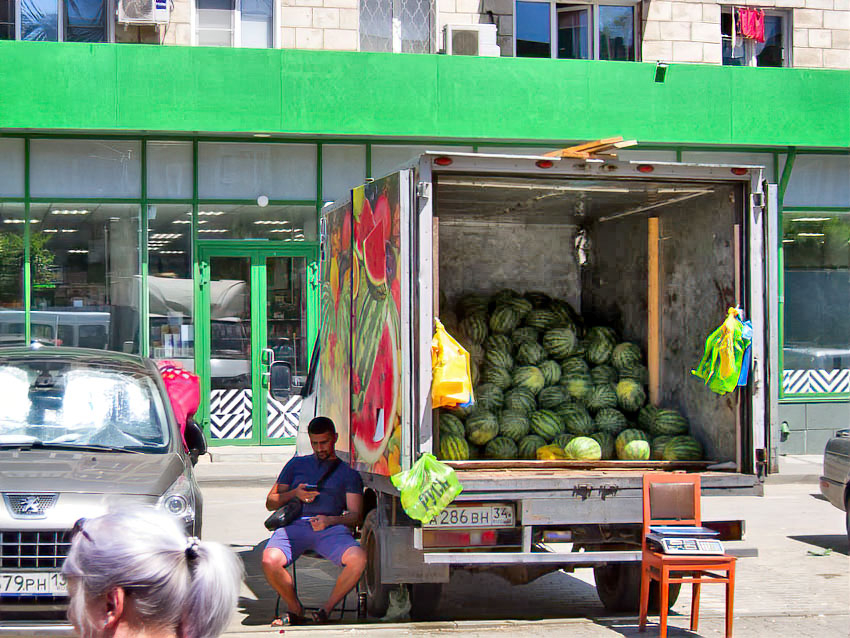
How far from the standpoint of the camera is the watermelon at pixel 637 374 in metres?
8.69

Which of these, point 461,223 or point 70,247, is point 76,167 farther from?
point 461,223

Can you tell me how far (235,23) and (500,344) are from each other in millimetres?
9608

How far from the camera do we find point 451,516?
677 cm

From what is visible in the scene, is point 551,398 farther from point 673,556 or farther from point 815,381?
point 815,381

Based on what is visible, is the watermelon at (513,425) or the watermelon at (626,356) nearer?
the watermelon at (513,425)

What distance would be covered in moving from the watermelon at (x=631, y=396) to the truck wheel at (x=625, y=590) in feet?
3.86

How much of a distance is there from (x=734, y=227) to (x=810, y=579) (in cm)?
317

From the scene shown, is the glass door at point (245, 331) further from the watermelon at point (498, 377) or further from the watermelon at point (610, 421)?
the watermelon at point (610, 421)

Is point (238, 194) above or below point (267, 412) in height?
above

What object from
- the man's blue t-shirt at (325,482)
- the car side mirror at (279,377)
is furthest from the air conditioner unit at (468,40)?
the man's blue t-shirt at (325,482)

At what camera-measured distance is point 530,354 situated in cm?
871

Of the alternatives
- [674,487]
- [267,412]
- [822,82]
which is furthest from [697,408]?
[822,82]

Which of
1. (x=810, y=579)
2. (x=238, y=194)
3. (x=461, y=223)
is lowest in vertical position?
(x=810, y=579)

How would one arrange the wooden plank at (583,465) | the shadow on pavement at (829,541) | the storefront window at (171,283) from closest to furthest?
the wooden plank at (583,465)
the shadow on pavement at (829,541)
the storefront window at (171,283)
